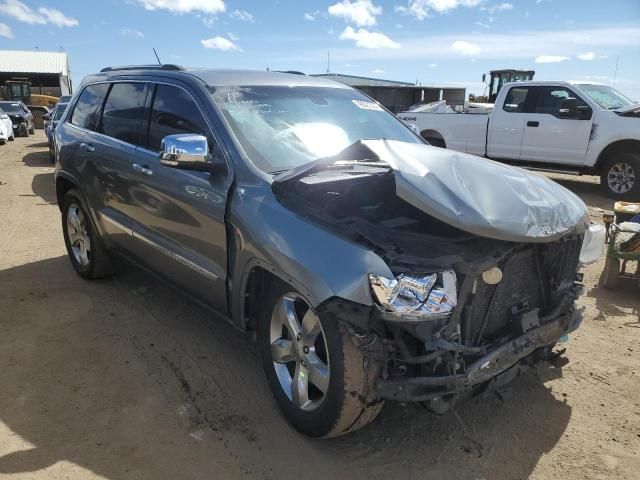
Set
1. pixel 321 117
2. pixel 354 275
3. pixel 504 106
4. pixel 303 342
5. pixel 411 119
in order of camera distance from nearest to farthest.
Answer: pixel 354 275 < pixel 303 342 < pixel 321 117 < pixel 504 106 < pixel 411 119

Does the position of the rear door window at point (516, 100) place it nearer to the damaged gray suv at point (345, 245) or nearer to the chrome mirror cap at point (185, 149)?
the damaged gray suv at point (345, 245)

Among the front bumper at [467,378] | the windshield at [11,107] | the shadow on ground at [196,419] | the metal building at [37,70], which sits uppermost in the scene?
the metal building at [37,70]

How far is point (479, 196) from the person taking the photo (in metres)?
2.55

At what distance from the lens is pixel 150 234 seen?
3.89m

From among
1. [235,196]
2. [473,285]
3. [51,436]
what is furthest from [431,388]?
[51,436]

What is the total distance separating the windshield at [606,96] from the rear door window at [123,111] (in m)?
8.66

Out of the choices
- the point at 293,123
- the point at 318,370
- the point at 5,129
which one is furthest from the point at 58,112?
the point at 318,370

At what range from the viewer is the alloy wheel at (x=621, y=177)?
30.5 ft

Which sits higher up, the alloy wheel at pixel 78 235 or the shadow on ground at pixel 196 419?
the alloy wheel at pixel 78 235

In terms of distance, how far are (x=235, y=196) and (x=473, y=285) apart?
1401 millimetres

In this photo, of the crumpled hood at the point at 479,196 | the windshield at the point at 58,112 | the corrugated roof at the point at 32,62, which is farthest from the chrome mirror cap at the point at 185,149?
the corrugated roof at the point at 32,62

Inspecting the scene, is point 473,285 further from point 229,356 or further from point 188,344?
point 188,344

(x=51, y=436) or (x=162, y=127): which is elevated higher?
(x=162, y=127)

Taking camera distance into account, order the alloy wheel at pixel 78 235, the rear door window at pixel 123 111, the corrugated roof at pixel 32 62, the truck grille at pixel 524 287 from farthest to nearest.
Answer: the corrugated roof at pixel 32 62, the alloy wheel at pixel 78 235, the rear door window at pixel 123 111, the truck grille at pixel 524 287
